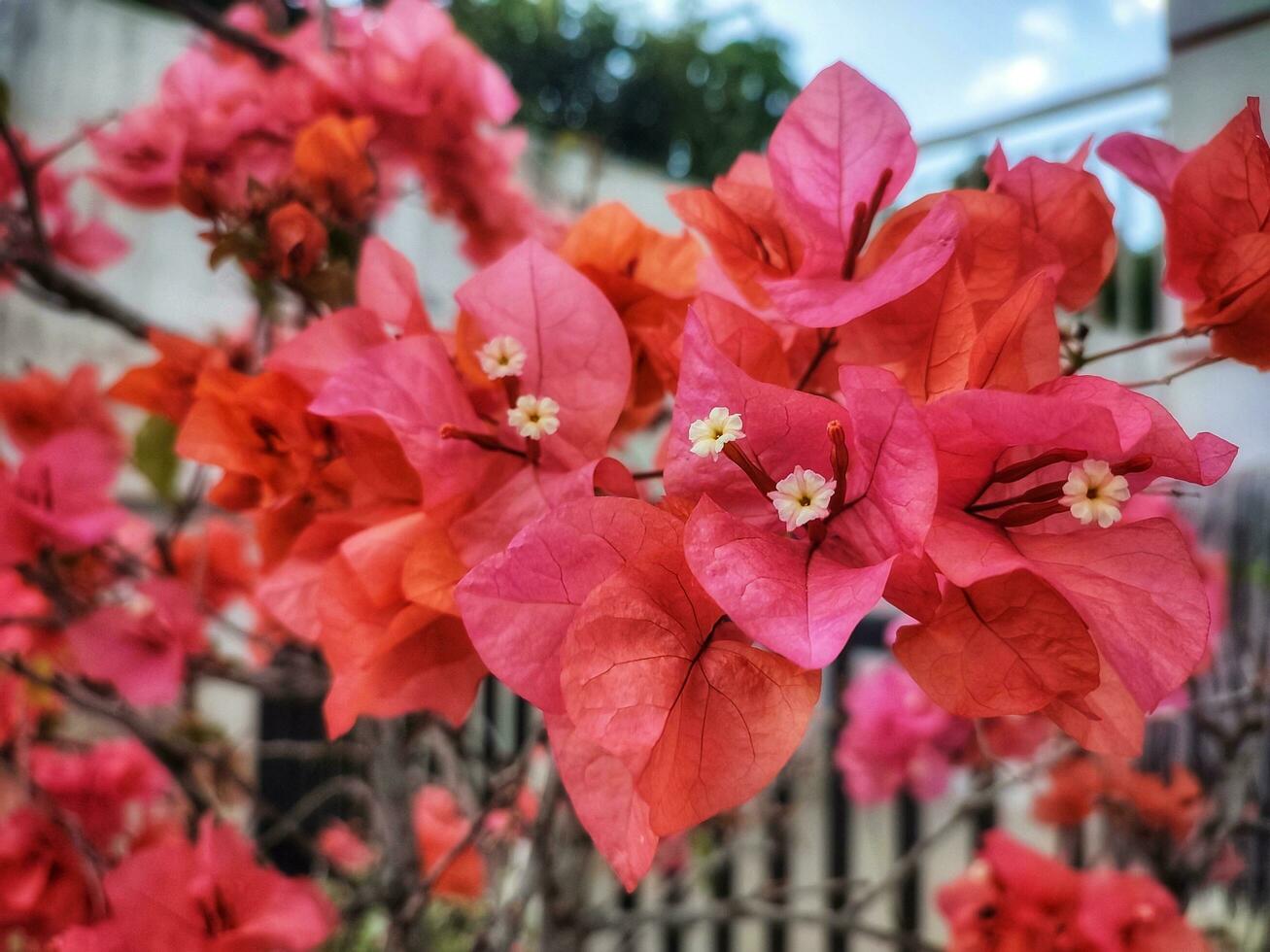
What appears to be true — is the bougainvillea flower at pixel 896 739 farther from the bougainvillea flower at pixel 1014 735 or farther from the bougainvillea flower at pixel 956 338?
the bougainvillea flower at pixel 956 338

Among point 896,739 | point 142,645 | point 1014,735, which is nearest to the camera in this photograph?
point 142,645

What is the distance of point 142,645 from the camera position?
0.54 meters

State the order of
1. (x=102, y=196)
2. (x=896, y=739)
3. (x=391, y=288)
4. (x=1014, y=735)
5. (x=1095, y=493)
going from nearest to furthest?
(x=1095, y=493)
(x=391, y=288)
(x=1014, y=735)
(x=896, y=739)
(x=102, y=196)

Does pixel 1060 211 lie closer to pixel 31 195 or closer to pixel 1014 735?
pixel 31 195

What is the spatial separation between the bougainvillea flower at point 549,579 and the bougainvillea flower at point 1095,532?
0.06 m

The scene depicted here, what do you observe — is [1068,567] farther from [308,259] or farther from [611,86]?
[611,86]

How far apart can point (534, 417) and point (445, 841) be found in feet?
2.29

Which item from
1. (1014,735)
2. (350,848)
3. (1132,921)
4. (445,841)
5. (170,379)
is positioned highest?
(170,379)

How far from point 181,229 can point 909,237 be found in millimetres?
2076

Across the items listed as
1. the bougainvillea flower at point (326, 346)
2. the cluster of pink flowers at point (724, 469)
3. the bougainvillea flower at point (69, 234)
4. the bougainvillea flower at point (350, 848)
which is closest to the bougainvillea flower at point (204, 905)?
the cluster of pink flowers at point (724, 469)

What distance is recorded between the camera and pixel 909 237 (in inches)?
8.9

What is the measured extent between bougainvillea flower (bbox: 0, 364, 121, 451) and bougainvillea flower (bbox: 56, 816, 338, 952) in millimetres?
342

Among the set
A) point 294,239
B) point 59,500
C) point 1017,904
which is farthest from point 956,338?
point 59,500

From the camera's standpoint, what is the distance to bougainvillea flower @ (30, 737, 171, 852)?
1.98 ft
